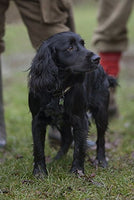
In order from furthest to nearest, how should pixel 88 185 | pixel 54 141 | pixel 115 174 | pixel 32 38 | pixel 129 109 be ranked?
pixel 129 109, pixel 54 141, pixel 32 38, pixel 115 174, pixel 88 185

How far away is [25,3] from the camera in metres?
4.19

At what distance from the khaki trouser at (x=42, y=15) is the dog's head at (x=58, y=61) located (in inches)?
23.4

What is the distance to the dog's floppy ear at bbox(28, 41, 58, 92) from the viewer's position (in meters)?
3.42

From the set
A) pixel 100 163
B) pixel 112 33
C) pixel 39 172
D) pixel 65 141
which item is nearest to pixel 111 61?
pixel 112 33

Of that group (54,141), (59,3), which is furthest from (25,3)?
(54,141)

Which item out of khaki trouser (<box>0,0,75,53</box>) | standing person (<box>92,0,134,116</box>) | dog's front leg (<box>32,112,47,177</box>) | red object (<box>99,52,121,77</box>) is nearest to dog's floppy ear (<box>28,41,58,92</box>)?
dog's front leg (<box>32,112,47,177</box>)

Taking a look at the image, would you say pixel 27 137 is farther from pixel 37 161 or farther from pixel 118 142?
pixel 37 161

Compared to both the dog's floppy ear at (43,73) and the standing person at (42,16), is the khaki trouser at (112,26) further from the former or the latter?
the dog's floppy ear at (43,73)

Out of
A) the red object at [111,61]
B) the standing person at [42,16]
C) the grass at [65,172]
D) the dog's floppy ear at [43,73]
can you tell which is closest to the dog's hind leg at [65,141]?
the grass at [65,172]

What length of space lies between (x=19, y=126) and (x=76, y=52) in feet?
8.42

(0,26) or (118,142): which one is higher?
(0,26)

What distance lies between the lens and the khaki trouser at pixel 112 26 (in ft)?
18.6

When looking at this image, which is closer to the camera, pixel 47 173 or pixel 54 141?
pixel 47 173

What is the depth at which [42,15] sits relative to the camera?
4086mm
